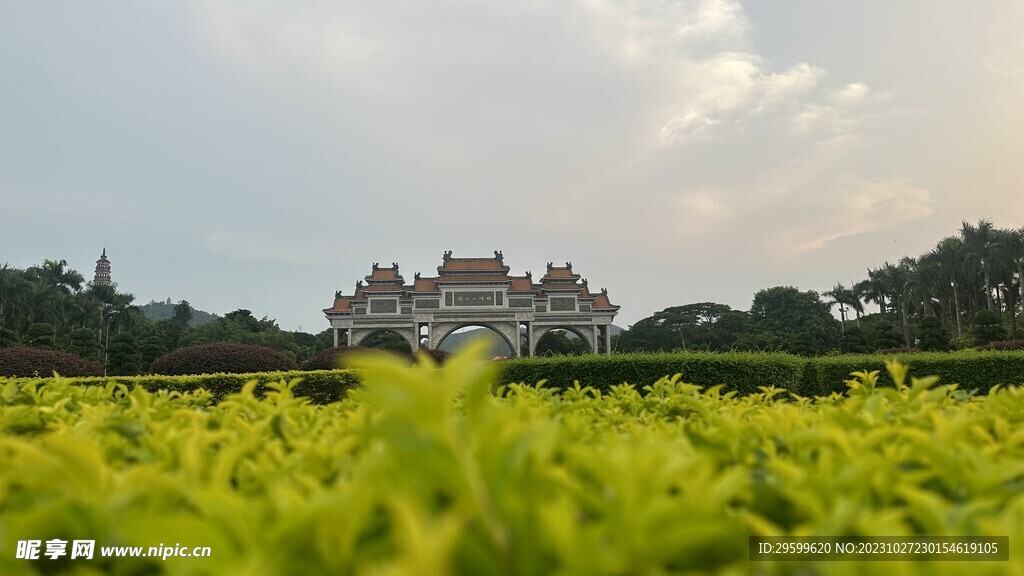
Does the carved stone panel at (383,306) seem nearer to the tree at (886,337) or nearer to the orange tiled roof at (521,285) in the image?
the orange tiled roof at (521,285)

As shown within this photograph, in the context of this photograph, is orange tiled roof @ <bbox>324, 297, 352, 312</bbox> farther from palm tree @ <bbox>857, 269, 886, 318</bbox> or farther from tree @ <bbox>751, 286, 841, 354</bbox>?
palm tree @ <bbox>857, 269, 886, 318</bbox>

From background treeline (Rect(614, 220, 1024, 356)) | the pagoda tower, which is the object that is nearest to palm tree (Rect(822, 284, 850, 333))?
background treeline (Rect(614, 220, 1024, 356))

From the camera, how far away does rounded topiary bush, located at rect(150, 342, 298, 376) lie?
14.3 metres

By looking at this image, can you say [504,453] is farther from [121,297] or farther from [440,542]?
[121,297]

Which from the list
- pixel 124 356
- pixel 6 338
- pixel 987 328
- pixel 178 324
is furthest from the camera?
pixel 178 324

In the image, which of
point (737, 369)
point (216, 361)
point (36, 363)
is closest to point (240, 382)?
point (216, 361)

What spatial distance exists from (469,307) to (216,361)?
25573 mm

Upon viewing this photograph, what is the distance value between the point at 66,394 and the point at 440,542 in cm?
279

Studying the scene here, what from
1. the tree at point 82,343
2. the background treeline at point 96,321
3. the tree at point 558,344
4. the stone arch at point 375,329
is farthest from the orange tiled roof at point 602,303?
the tree at point 82,343

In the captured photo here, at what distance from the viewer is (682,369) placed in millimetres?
9781

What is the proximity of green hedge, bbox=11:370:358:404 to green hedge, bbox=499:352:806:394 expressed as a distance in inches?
157

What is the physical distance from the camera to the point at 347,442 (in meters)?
1.28

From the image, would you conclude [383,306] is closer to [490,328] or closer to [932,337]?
[490,328]

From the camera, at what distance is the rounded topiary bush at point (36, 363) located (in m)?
12.4
